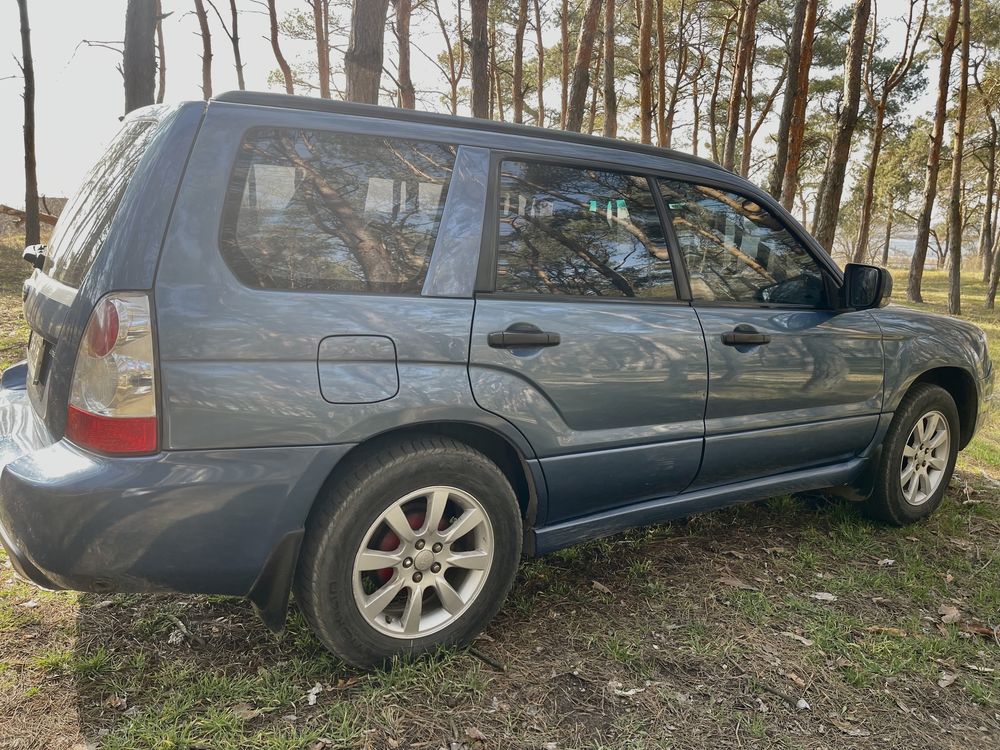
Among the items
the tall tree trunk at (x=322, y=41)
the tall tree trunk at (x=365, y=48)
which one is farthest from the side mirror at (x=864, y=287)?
the tall tree trunk at (x=322, y=41)

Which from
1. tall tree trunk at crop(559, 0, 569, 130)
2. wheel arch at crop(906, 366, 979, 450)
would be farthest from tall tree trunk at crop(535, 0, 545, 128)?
wheel arch at crop(906, 366, 979, 450)

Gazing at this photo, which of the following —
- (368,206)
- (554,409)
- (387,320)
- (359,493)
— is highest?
(368,206)

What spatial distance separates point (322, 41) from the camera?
19672 millimetres

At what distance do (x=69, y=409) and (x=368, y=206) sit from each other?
1.05 metres

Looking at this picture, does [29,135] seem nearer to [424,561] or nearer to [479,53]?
[479,53]

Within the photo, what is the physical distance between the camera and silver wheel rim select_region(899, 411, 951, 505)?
393 cm

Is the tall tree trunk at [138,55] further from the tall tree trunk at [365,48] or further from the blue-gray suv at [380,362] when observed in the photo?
the blue-gray suv at [380,362]

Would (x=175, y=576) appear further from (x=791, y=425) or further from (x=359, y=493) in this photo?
(x=791, y=425)

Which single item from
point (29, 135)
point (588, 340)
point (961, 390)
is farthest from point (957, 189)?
point (29, 135)

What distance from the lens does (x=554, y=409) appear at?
2.57 meters

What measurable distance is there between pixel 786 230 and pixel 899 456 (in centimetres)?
139

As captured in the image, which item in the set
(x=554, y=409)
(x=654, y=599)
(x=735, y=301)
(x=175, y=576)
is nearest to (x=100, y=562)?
(x=175, y=576)

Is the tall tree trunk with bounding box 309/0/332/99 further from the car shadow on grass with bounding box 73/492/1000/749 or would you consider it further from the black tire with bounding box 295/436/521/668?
the black tire with bounding box 295/436/521/668

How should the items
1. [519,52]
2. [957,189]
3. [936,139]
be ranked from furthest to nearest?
[519,52] → [957,189] → [936,139]
